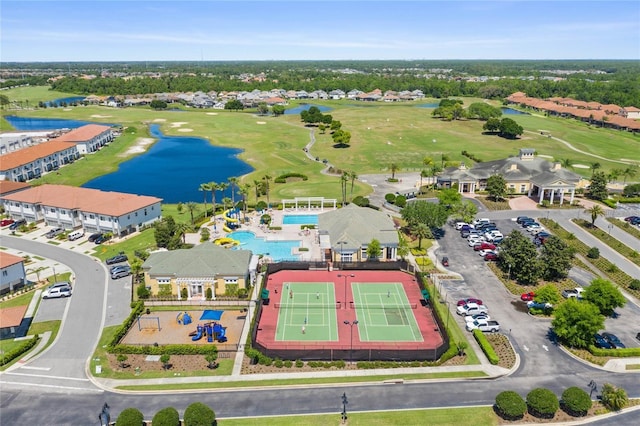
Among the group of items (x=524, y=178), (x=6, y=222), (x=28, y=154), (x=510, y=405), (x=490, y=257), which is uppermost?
(x=28, y=154)

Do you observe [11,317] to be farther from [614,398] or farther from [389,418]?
[614,398]

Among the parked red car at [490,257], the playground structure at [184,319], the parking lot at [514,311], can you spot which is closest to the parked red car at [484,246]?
the parking lot at [514,311]

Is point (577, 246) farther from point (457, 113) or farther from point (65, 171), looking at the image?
point (457, 113)

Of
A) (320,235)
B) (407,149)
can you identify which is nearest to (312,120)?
(407,149)

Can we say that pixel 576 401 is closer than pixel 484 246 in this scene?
Yes

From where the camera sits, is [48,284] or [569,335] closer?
[569,335]

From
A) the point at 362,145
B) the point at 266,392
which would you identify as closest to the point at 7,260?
the point at 266,392
